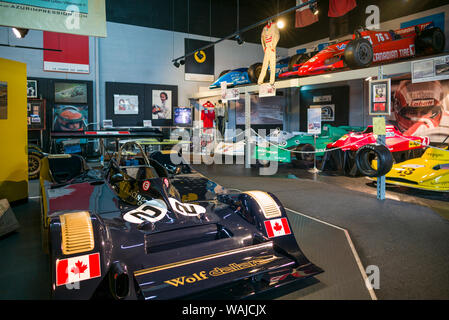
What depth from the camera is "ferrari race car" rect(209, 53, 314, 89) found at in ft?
25.8

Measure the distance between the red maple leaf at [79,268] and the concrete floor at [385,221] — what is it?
1.70 metres

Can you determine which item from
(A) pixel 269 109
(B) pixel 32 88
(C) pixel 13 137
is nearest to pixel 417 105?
(A) pixel 269 109

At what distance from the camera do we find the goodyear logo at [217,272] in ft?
5.65

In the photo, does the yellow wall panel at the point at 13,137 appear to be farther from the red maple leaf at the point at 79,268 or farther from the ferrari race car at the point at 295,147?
the ferrari race car at the point at 295,147

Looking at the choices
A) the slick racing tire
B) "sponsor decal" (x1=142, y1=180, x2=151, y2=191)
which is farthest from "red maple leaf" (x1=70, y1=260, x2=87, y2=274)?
the slick racing tire

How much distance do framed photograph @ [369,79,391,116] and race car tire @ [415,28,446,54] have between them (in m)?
2.20

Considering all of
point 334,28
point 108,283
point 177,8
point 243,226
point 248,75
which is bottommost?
point 108,283

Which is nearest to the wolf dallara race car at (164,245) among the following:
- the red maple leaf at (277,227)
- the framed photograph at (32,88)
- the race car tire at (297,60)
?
the red maple leaf at (277,227)

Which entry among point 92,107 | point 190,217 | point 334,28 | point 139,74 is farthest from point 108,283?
point 334,28

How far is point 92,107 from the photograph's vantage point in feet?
32.0

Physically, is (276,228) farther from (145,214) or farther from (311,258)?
(145,214)

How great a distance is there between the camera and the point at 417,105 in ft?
25.9
